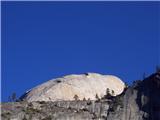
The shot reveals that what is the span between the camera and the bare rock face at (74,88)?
136 metres

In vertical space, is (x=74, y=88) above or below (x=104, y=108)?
above

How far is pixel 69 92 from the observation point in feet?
454

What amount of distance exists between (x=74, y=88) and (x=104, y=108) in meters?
23.4

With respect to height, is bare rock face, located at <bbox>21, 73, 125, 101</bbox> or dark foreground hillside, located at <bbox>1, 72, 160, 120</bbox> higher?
bare rock face, located at <bbox>21, 73, 125, 101</bbox>

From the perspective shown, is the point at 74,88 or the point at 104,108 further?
the point at 74,88

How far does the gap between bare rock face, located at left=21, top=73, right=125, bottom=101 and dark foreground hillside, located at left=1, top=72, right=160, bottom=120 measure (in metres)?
18.0

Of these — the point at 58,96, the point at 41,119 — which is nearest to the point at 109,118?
the point at 41,119

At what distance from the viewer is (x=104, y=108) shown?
116 metres

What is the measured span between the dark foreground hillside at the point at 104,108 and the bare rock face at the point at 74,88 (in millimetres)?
17969

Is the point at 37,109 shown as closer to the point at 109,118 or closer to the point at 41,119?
the point at 41,119

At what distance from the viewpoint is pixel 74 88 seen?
454ft

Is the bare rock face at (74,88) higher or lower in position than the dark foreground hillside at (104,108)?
higher

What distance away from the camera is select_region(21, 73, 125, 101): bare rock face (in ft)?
446

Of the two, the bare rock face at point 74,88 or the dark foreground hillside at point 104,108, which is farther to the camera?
the bare rock face at point 74,88
